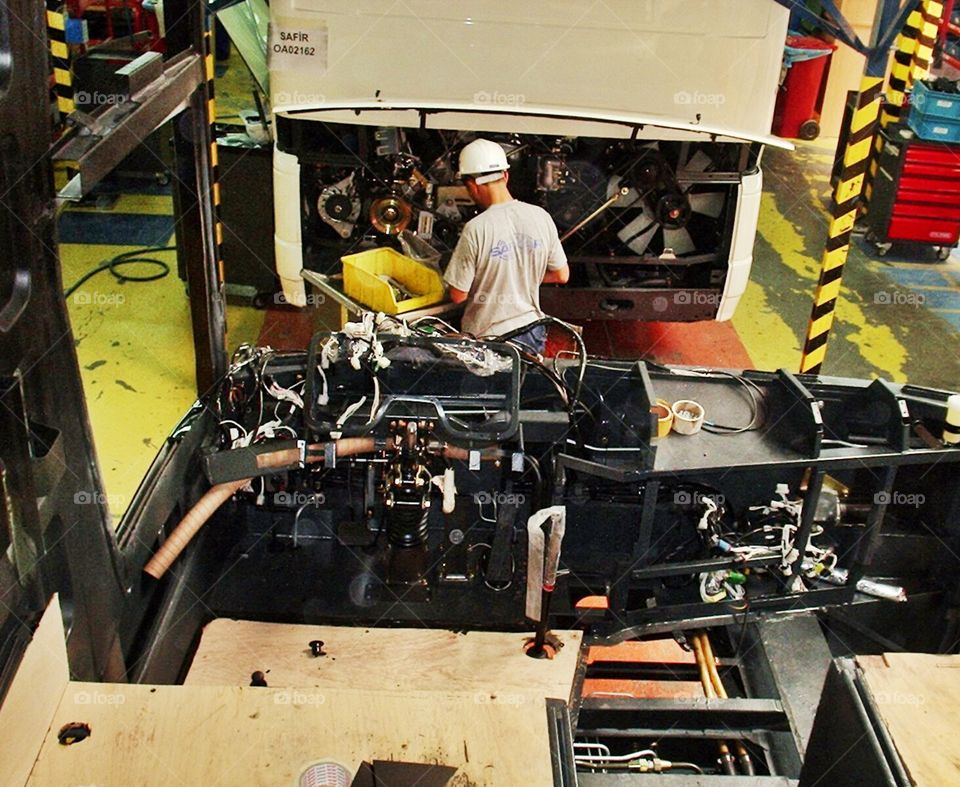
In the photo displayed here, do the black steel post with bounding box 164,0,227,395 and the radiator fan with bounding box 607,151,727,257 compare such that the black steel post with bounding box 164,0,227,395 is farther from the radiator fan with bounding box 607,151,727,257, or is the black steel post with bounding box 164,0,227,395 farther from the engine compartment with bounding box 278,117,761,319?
the radiator fan with bounding box 607,151,727,257

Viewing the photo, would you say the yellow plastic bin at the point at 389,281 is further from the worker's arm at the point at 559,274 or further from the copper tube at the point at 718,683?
the copper tube at the point at 718,683

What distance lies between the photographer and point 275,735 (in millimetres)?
1833

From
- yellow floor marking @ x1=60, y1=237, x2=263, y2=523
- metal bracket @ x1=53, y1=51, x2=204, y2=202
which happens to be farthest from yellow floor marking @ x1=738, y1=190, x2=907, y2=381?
metal bracket @ x1=53, y1=51, x2=204, y2=202

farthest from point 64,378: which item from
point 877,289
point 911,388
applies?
point 877,289

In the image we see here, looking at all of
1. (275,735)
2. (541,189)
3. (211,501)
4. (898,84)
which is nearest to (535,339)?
(541,189)

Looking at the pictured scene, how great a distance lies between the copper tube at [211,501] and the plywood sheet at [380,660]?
393 millimetres

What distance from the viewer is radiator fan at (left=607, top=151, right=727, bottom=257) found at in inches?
224

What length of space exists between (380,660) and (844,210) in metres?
3.73

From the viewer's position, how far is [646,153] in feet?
18.6

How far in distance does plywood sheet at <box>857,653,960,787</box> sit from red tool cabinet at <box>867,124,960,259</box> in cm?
679

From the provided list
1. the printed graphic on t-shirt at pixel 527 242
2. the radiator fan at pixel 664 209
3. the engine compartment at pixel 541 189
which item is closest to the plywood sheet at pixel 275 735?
the printed graphic on t-shirt at pixel 527 242

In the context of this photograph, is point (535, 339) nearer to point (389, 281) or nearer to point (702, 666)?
point (389, 281)

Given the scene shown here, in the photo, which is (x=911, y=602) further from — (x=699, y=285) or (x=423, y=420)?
(x=699, y=285)

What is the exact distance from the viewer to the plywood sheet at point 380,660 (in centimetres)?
330
